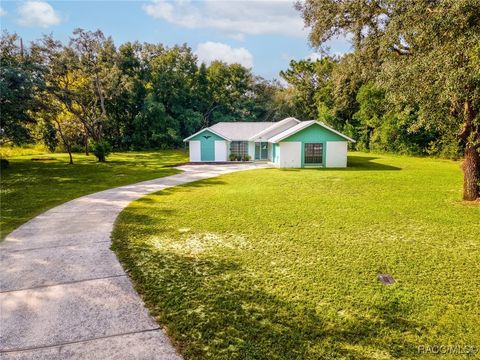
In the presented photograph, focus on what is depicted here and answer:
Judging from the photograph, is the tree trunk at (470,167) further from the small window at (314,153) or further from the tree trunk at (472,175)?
the small window at (314,153)

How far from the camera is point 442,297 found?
5.50 meters

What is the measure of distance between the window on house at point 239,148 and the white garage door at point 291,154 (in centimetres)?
621

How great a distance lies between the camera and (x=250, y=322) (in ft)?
15.7

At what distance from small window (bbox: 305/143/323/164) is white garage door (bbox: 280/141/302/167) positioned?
22.1 inches

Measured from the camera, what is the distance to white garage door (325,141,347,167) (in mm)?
24141

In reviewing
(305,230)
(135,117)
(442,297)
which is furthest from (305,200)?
(135,117)

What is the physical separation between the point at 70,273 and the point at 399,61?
11257mm

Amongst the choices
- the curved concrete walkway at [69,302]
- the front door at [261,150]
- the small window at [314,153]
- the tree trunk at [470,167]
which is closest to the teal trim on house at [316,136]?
the small window at [314,153]

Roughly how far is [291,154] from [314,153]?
68.7 inches

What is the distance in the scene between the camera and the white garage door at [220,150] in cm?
2877

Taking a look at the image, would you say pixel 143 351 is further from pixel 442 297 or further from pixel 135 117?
pixel 135 117

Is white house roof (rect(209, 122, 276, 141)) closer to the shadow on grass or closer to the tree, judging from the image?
the tree

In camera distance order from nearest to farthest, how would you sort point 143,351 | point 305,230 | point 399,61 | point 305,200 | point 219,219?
1. point 143,351
2. point 305,230
3. point 219,219
4. point 399,61
5. point 305,200

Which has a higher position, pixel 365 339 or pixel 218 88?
pixel 218 88
